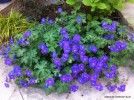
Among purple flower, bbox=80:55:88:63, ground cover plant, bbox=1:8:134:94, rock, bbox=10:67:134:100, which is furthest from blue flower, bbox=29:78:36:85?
purple flower, bbox=80:55:88:63

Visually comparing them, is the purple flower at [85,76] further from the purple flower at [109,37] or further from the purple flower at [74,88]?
the purple flower at [109,37]

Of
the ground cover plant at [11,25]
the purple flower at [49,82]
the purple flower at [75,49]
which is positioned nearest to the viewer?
the purple flower at [49,82]

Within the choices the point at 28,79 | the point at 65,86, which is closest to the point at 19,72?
the point at 28,79

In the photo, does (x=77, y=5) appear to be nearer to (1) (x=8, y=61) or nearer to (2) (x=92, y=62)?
(2) (x=92, y=62)

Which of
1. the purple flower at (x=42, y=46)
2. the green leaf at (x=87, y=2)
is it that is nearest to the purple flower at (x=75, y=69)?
the purple flower at (x=42, y=46)

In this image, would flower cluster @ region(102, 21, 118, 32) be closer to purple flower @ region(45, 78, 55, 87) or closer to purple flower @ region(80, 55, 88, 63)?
purple flower @ region(80, 55, 88, 63)

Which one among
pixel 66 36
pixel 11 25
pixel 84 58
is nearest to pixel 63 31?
pixel 66 36
